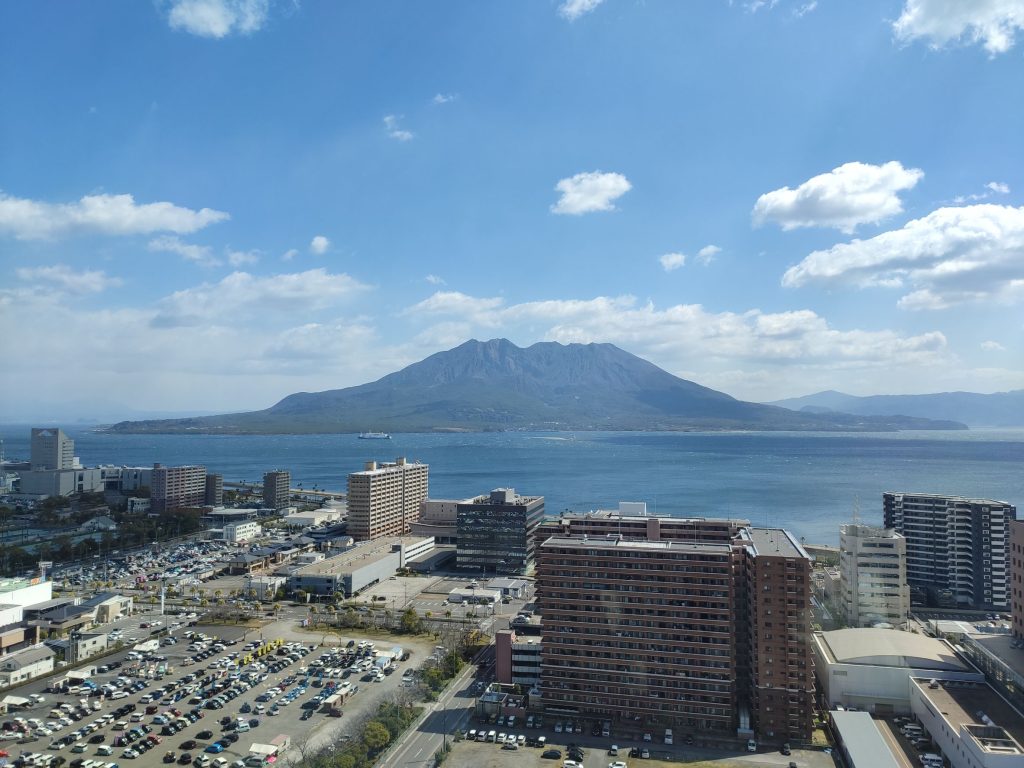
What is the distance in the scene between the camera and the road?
1125cm

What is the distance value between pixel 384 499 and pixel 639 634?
69.4 feet

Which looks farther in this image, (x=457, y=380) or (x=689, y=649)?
(x=457, y=380)

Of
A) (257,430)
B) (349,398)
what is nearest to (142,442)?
(257,430)

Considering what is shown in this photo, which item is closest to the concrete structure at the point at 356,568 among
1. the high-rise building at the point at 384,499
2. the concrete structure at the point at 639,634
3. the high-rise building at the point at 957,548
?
the high-rise building at the point at 384,499

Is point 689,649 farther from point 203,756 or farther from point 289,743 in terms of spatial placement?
point 203,756

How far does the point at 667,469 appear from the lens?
221 feet

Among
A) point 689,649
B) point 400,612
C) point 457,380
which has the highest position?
point 457,380

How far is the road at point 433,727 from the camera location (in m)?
11.2

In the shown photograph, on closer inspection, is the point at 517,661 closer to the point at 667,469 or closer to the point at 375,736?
the point at 375,736

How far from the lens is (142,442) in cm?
11762

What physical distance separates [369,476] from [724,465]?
163 feet

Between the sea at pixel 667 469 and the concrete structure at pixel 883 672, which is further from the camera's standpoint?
the sea at pixel 667 469

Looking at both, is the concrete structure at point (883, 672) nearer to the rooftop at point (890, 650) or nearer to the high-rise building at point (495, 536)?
the rooftop at point (890, 650)

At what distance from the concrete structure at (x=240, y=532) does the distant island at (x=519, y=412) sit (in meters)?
97.9
